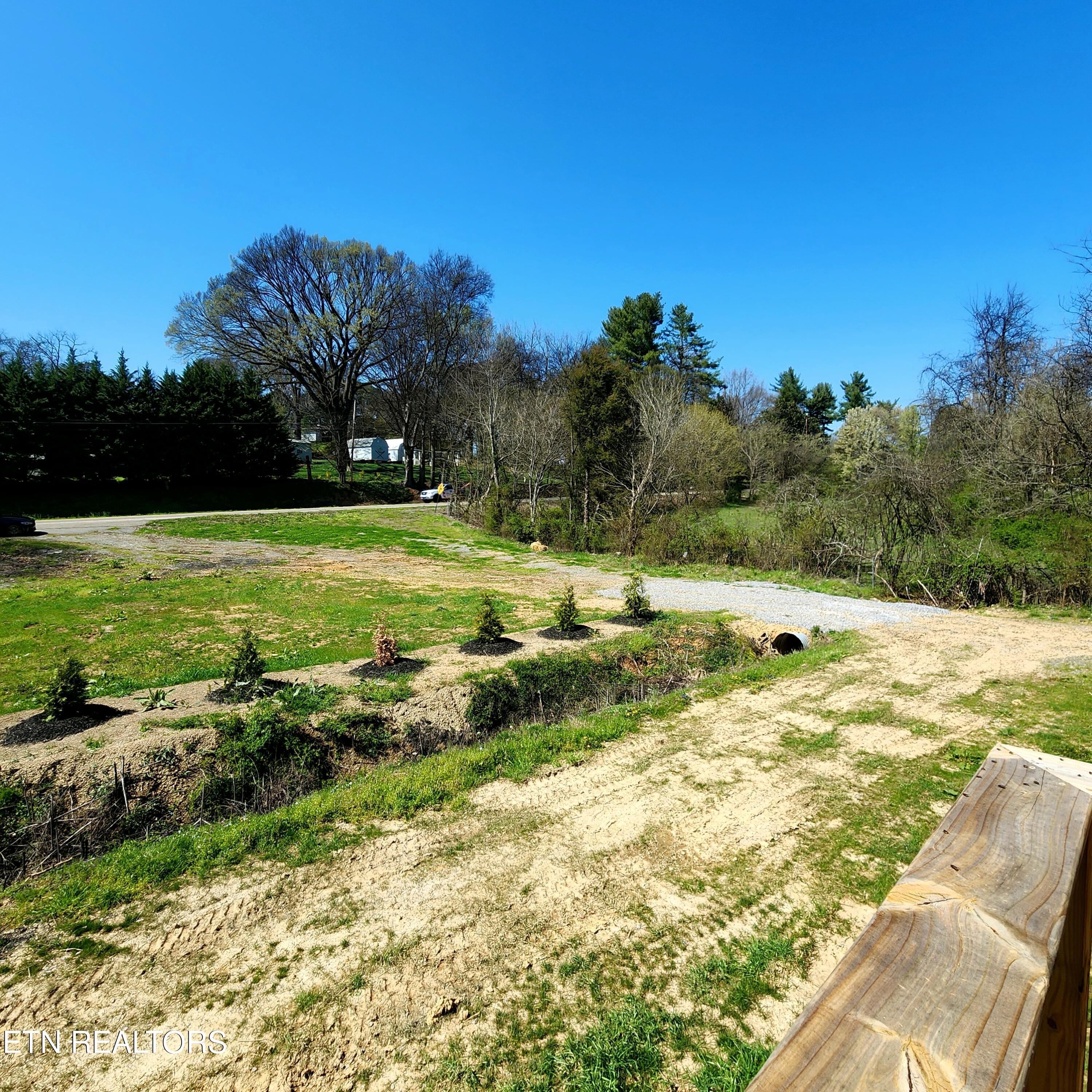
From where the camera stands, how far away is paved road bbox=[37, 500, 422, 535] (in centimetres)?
2278

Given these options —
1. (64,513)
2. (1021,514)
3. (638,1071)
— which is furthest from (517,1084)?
(64,513)

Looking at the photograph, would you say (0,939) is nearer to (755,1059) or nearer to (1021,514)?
(755,1059)

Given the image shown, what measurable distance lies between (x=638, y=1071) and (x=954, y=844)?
2446mm

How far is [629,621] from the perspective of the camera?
11023 millimetres

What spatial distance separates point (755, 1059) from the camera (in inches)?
103

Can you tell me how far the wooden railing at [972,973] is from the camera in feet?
1.98

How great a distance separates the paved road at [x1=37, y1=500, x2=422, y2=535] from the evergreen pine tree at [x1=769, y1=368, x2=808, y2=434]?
32.6 meters

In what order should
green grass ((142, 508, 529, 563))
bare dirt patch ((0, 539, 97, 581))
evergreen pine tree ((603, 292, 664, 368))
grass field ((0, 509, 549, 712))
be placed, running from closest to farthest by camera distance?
grass field ((0, 509, 549, 712)) < bare dirt patch ((0, 539, 97, 581)) < green grass ((142, 508, 529, 563)) < evergreen pine tree ((603, 292, 664, 368))

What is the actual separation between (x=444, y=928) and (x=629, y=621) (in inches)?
309

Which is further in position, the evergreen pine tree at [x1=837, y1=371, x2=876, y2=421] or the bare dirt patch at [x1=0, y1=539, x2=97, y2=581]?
the evergreen pine tree at [x1=837, y1=371, x2=876, y2=421]

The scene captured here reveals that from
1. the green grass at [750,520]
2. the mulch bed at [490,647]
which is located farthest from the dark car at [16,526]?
the green grass at [750,520]

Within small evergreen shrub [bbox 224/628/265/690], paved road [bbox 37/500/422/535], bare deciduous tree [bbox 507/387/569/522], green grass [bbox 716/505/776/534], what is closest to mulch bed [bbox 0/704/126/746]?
small evergreen shrub [bbox 224/628/265/690]

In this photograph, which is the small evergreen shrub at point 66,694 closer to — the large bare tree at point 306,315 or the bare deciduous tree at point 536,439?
the bare deciduous tree at point 536,439

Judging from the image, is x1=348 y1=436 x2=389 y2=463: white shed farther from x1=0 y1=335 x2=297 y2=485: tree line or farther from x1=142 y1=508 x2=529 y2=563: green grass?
x1=142 y1=508 x2=529 y2=563: green grass
